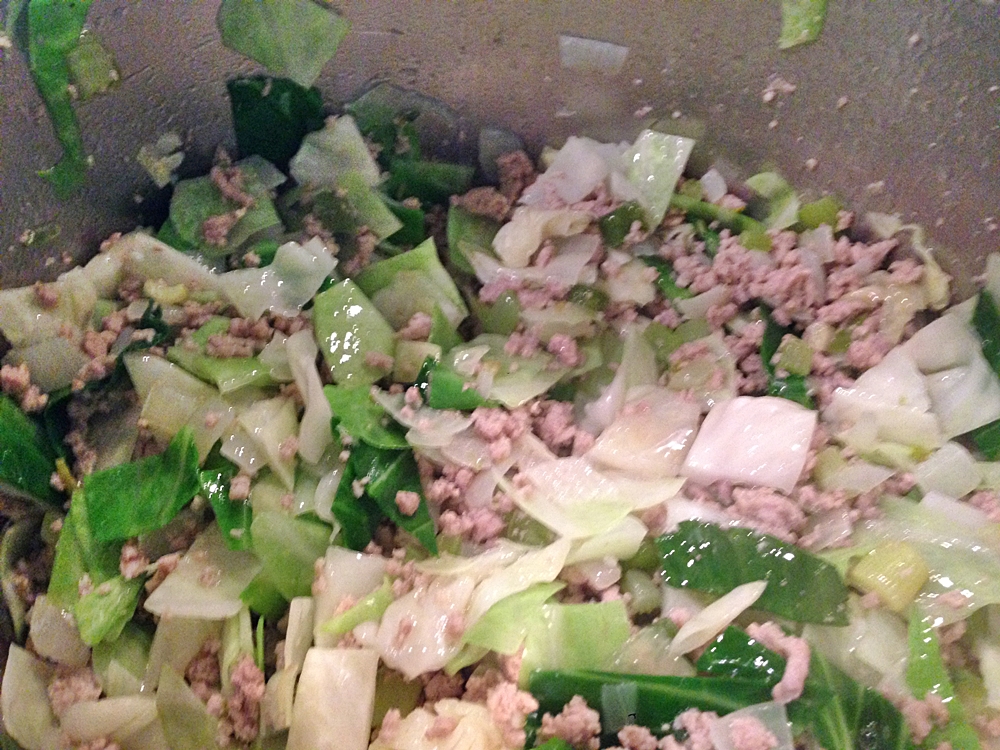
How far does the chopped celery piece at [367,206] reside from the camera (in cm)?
137

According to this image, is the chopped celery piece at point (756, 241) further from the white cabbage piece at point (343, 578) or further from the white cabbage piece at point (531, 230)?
the white cabbage piece at point (343, 578)

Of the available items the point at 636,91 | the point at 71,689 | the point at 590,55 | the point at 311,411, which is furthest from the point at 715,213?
the point at 71,689

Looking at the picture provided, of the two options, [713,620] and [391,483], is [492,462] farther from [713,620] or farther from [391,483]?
[713,620]

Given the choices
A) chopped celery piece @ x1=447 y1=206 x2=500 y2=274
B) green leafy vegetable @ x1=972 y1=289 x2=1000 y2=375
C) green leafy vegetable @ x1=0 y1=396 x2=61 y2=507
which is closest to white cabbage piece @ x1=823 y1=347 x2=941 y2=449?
green leafy vegetable @ x1=972 y1=289 x2=1000 y2=375

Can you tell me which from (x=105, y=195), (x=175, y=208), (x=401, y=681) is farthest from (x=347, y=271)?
(x=401, y=681)

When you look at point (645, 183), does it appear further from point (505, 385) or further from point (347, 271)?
point (347, 271)

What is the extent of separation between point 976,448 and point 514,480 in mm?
770

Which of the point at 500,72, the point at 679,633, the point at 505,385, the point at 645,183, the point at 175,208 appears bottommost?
the point at 679,633

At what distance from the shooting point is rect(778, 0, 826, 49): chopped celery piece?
1.22 meters

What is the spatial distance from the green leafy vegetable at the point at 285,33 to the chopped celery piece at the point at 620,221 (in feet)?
1.89

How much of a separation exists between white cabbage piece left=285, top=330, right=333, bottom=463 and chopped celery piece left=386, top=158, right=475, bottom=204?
0.40 metres

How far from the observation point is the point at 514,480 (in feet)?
3.83

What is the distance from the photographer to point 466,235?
1398mm

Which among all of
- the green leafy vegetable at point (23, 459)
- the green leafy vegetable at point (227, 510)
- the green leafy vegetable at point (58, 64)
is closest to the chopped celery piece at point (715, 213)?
the green leafy vegetable at point (227, 510)
